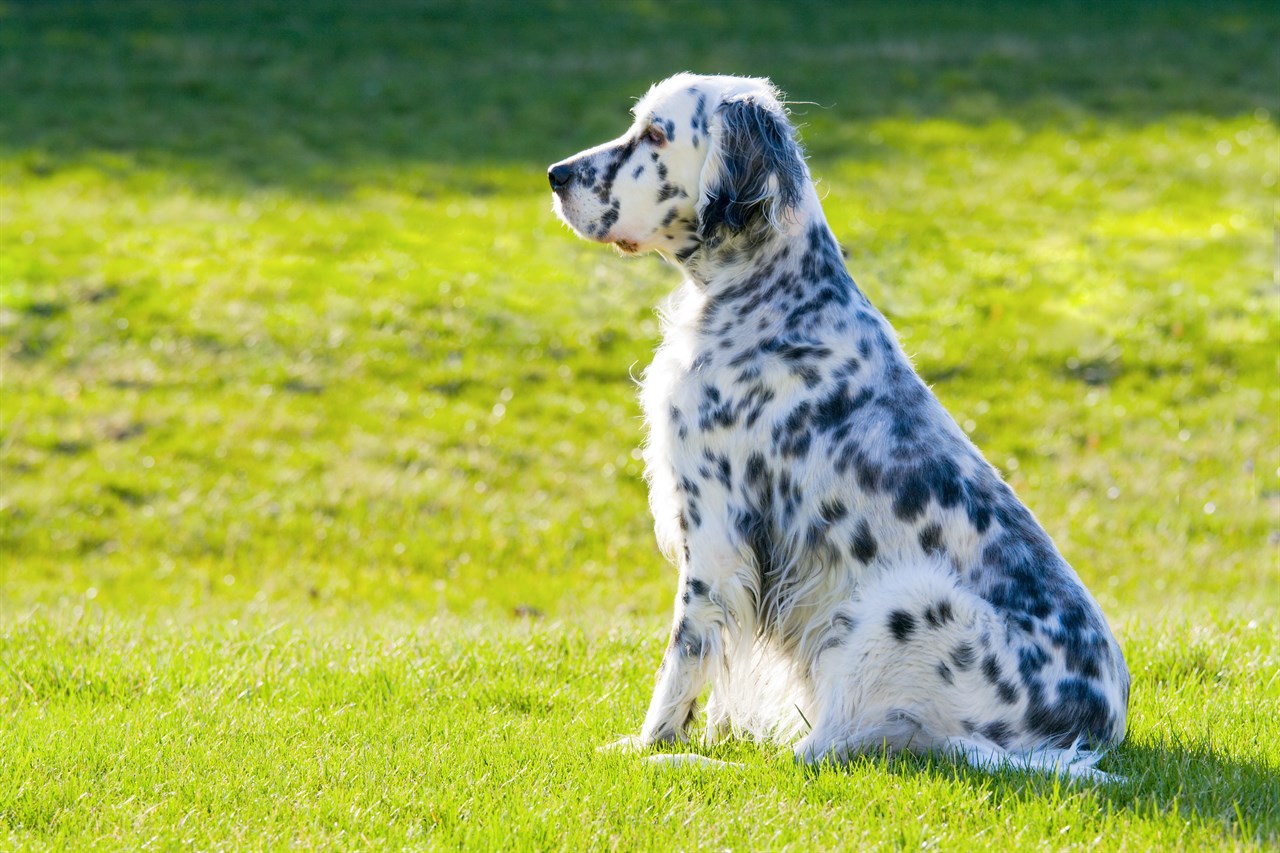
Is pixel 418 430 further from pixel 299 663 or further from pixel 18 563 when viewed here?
pixel 299 663

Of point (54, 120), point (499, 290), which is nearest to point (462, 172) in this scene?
point (499, 290)

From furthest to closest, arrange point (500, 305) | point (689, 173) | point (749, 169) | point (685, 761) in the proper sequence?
point (500, 305) → point (689, 173) → point (749, 169) → point (685, 761)

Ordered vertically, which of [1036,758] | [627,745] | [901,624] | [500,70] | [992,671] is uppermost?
[500,70]

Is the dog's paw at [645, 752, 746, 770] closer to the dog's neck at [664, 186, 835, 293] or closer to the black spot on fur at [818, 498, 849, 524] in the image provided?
the black spot on fur at [818, 498, 849, 524]

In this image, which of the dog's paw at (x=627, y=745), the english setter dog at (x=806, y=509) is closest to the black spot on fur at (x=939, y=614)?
the english setter dog at (x=806, y=509)

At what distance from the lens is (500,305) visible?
1372 cm

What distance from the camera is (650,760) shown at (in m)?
4.73

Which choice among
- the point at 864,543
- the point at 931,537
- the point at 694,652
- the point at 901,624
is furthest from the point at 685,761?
the point at 931,537

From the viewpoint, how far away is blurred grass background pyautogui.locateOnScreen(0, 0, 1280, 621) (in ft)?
32.9

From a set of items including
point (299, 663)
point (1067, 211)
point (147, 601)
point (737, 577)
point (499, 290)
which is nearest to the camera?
point (737, 577)

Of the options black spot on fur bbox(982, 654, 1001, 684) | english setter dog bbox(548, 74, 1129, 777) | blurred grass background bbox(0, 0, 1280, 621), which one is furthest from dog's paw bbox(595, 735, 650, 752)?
blurred grass background bbox(0, 0, 1280, 621)

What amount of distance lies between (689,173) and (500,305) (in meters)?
8.45

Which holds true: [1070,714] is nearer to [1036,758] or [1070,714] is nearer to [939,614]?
[1036,758]

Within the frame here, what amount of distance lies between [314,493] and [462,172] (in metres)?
8.19
